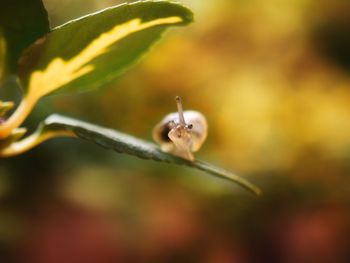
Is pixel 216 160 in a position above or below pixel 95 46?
above

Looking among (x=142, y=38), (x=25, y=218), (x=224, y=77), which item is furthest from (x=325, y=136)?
(x=142, y=38)

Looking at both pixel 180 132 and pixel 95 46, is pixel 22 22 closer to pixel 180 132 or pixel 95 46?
pixel 95 46

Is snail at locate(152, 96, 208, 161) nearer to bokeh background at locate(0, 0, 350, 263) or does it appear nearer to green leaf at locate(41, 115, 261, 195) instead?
green leaf at locate(41, 115, 261, 195)

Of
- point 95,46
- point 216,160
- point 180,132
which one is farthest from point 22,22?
point 216,160

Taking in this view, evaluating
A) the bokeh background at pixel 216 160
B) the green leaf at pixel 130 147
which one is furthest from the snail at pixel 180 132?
the bokeh background at pixel 216 160

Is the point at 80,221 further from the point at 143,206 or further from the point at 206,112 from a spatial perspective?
the point at 206,112

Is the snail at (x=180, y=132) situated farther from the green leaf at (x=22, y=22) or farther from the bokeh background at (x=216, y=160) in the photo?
the bokeh background at (x=216, y=160)
